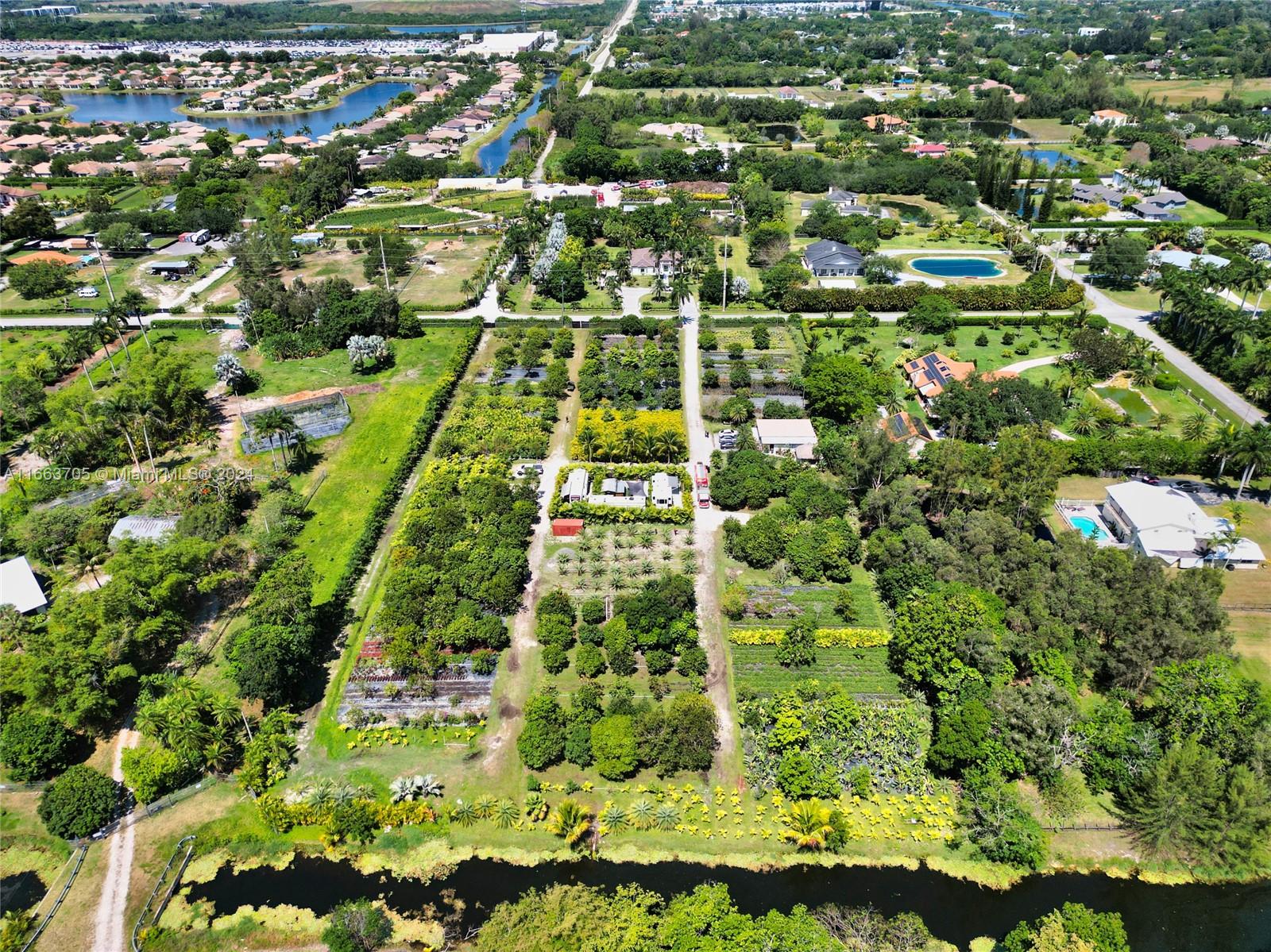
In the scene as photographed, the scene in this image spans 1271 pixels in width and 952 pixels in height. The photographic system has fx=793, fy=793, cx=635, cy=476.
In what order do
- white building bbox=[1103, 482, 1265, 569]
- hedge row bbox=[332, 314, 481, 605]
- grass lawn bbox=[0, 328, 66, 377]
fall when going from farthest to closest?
1. grass lawn bbox=[0, 328, 66, 377]
2. hedge row bbox=[332, 314, 481, 605]
3. white building bbox=[1103, 482, 1265, 569]

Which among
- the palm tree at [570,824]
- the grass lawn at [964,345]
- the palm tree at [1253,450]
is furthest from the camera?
the grass lawn at [964,345]

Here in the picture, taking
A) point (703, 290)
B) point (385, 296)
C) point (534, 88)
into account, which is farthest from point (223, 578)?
point (534, 88)

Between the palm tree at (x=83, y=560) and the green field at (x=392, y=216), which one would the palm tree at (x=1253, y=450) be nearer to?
the palm tree at (x=83, y=560)

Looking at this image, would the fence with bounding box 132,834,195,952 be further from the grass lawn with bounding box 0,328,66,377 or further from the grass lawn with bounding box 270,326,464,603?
the grass lawn with bounding box 0,328,66,377

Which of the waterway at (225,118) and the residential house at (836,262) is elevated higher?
the waterway at (225,118)

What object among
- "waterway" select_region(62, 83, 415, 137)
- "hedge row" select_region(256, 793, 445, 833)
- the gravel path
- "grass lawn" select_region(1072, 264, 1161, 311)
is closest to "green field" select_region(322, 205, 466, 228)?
"waterway" select_region(62, 83, 415, 137)

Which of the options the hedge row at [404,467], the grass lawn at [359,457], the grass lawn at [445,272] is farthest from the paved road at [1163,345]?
the grass lawn at [445,272]
